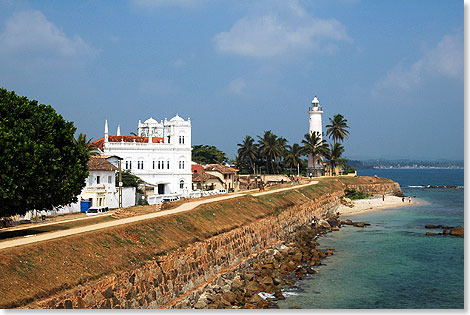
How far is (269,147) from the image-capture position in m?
108

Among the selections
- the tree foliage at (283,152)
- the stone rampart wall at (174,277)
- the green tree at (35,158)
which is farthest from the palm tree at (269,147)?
the green tree at (35,158)

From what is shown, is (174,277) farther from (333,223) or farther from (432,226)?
(432,226)

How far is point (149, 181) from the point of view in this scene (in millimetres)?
72812

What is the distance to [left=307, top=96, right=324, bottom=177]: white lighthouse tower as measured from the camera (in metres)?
105

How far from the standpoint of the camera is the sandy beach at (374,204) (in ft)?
255

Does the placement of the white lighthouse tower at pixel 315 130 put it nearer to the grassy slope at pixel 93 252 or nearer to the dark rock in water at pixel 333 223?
the dark rock in water at pixel 333 223

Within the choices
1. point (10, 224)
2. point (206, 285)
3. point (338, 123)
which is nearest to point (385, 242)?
point (206, 285)

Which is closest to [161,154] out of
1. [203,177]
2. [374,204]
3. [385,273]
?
[203,177]

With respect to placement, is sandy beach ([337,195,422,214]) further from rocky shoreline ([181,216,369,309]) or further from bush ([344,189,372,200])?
rocky shoreline ([181,216,369,309])

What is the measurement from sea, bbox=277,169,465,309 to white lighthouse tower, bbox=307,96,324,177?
156ft

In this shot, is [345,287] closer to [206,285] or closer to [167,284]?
[206,285]

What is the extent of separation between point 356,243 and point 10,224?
93.2ft

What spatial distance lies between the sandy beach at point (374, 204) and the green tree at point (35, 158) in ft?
176

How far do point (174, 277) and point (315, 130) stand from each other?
8340cm
